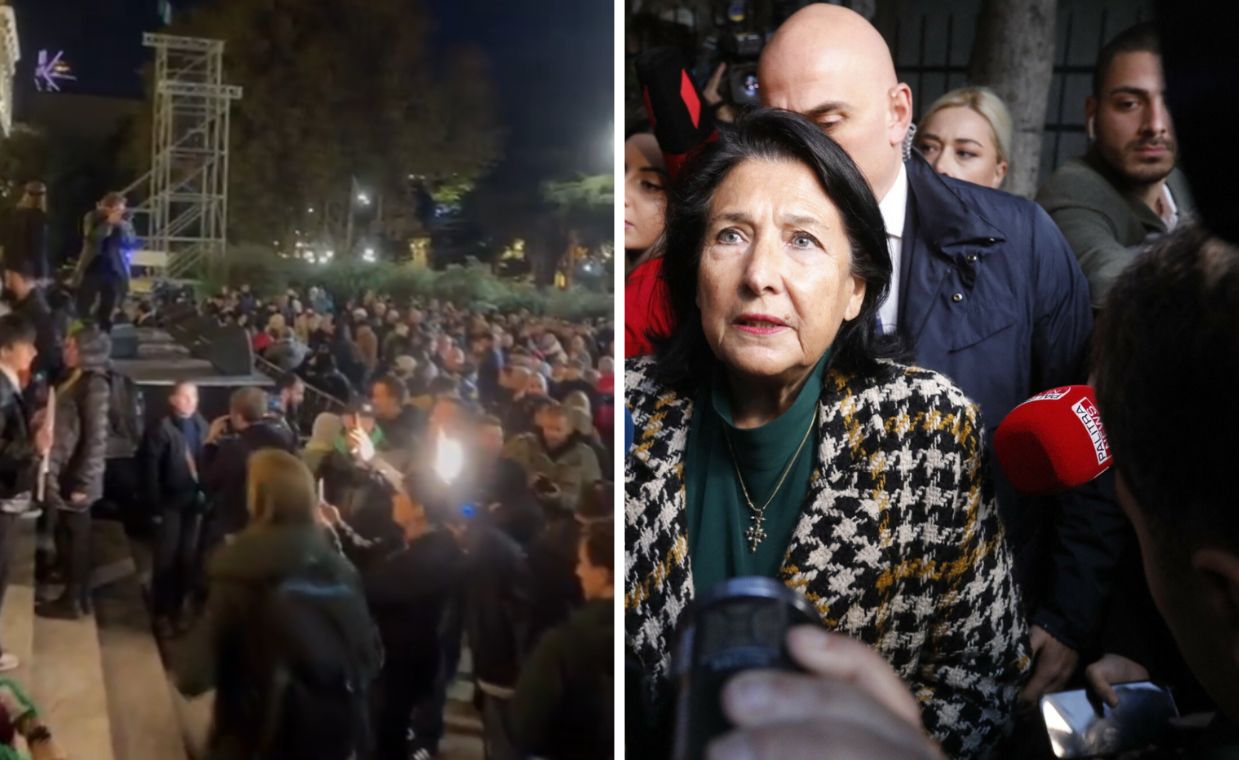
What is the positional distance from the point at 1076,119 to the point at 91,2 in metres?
1.49

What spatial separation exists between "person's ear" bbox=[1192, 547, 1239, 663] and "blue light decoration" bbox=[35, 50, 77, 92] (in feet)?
5.50

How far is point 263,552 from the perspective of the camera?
1.85m

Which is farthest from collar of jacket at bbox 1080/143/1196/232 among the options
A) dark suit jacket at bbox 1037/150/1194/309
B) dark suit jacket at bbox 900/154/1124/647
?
dark suit jacket at bbox 900/154/1124/647

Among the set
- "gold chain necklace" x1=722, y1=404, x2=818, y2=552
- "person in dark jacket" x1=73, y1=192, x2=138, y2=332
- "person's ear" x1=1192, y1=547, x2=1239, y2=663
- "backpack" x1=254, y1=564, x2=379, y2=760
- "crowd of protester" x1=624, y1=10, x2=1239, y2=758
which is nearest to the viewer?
Answer: "person's ear" x1=1192, y1=547, x2=1239, y2=663

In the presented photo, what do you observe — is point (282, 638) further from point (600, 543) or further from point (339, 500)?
point (600, 543)

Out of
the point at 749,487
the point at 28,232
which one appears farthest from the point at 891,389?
the point at 28,232

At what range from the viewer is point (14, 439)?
5.80 feet

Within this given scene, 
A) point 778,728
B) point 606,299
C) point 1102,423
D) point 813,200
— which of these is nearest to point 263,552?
point 606,299

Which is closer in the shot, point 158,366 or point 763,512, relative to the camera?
point 763,512

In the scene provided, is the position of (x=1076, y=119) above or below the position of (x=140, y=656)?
above

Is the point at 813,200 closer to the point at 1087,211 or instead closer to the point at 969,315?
the point at 969,315

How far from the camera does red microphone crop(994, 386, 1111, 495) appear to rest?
1.60 meters

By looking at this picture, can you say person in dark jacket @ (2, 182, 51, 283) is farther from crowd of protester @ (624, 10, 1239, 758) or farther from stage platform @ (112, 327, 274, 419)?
crowd of protester @ (624, 10, 1239, 758)

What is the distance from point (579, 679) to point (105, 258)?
3.12 ft
